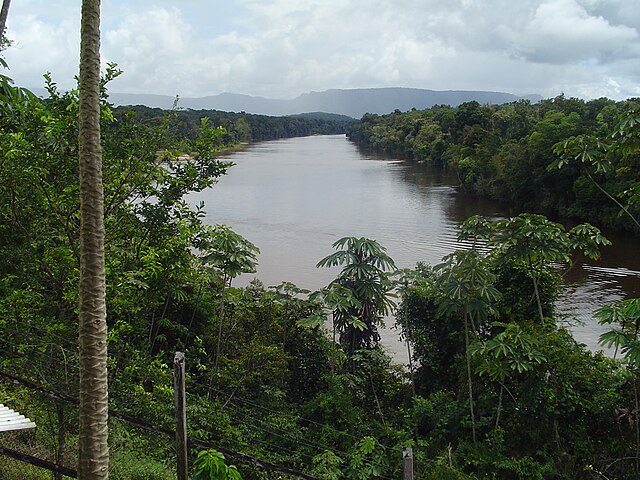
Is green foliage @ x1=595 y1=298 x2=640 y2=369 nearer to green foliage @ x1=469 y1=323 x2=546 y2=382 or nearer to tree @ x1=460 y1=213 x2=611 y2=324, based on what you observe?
green foliage @ x1=469 y1=323 x2=546 y2=382

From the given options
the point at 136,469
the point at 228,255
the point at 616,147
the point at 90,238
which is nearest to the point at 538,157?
the point at 228,255

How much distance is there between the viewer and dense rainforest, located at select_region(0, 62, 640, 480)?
202 inches

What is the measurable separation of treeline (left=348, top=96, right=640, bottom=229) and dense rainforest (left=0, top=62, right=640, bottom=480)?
Result: 2.37 meters

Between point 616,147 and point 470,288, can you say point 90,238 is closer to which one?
point 616,147

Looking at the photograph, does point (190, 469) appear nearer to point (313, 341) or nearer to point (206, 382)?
point (206, 382)

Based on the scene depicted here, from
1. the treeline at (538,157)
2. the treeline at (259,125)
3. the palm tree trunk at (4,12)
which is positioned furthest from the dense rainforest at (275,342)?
the treeline at (259,125)

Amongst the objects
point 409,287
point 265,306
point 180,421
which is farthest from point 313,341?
point 180,421

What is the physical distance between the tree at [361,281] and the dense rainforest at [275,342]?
0.03 meters

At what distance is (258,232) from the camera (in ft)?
70.5

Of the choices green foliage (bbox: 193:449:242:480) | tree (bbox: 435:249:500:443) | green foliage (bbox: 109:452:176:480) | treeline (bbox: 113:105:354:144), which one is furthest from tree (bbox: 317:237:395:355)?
treeline (bbox: 113:105:354:144)

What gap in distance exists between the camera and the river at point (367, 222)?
50.0ft

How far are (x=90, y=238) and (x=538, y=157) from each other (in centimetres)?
2639

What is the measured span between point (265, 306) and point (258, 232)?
12333 mm

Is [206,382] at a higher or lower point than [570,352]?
lower
